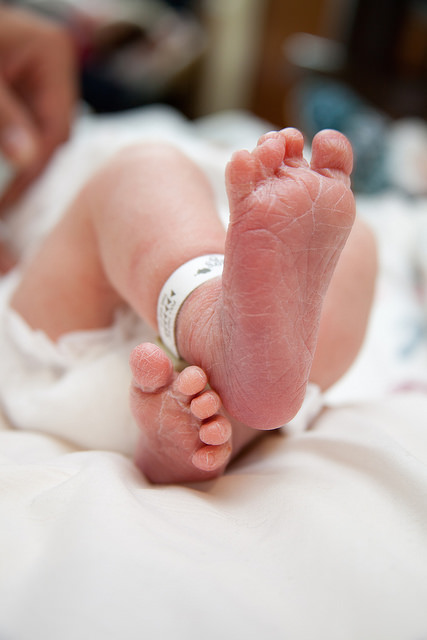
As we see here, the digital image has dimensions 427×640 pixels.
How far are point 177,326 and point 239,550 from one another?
22cm

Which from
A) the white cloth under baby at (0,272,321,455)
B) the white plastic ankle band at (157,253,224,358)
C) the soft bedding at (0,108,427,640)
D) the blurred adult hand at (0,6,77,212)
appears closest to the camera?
the soft bedding at (0,108,427,640)

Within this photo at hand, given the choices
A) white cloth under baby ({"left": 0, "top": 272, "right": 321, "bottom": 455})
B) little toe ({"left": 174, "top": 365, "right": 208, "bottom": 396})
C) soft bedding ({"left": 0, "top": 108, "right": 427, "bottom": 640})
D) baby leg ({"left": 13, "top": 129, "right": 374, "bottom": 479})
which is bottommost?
white cloth under baby ({"left": 0, "top": 272, "right": 321, "bottom": 455})

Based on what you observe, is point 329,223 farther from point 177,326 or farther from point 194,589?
point 194,589

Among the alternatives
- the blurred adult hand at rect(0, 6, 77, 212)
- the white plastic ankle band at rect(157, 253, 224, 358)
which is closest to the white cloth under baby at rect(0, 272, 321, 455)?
the white plastic ankle band at rect(157, 253, 224, 358)

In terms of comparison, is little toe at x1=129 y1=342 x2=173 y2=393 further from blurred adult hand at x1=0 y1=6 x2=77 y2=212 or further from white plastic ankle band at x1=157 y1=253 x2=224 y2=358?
blurred adult hand at x1=0 y1=6 x2=77 y2=212

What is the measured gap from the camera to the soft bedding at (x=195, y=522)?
38 cm

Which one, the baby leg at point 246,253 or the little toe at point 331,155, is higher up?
the little toe at point 331,155

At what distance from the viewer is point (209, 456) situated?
1.57 feet

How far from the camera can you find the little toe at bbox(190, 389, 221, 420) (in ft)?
1.50

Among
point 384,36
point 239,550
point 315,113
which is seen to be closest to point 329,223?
point 239,550

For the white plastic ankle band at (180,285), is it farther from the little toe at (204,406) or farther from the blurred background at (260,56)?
Result: the blurred background at (260,56)

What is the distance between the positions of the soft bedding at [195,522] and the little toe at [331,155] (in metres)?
0.28

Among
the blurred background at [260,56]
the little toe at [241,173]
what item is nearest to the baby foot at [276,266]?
the little toe at [241,173]

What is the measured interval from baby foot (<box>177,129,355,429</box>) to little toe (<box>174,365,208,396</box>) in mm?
25
